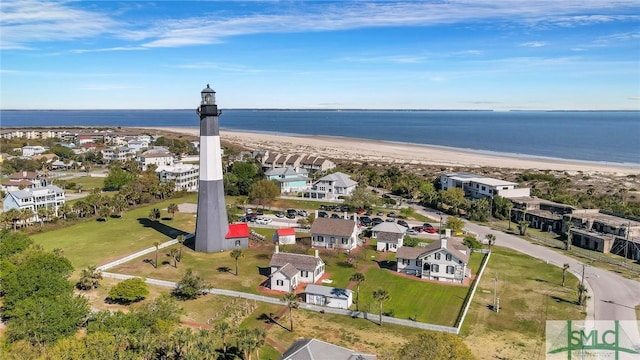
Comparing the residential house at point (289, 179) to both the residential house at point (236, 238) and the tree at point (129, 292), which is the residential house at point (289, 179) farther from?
the tree at point (129, 292)

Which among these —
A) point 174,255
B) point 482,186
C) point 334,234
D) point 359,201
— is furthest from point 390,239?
point 482,186

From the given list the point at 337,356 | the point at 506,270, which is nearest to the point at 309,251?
the point at 506,270

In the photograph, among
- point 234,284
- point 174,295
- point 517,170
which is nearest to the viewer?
point 174,295

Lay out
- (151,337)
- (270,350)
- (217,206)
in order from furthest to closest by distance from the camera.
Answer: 1. (217,206)
2. (270,350)
3. (151,337)

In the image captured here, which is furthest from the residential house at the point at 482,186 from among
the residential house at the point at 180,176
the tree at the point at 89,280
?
the tree at the point at 89,280

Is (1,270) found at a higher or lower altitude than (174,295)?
higher

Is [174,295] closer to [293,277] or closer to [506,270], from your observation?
[293,277]

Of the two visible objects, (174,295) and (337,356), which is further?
(174,295)
